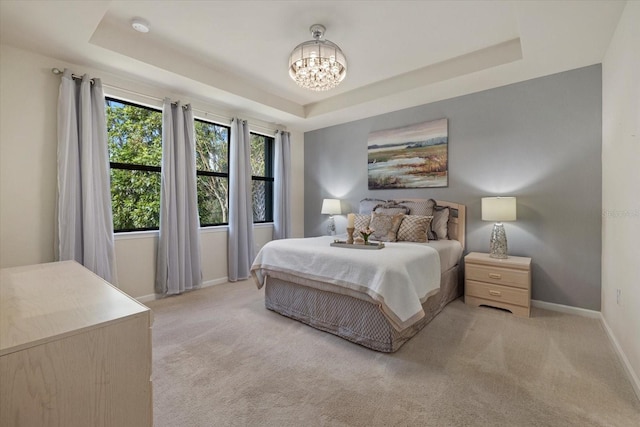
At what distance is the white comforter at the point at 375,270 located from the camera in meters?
2.07

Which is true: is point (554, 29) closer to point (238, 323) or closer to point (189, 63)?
point (189, 63)

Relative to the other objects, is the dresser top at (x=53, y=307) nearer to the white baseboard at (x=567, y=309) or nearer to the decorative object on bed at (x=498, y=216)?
the decorative object on bed at (x=498, y=216)

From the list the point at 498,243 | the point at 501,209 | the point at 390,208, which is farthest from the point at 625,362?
the point at 390,208

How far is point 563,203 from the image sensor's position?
9.82 ft

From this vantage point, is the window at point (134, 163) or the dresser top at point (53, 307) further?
the window at point (134, 163)

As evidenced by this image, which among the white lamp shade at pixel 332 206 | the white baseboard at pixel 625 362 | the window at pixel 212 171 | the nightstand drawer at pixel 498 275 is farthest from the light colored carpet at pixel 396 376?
the white lamp shade at pixel 332 206

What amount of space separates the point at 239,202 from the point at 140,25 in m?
2.30

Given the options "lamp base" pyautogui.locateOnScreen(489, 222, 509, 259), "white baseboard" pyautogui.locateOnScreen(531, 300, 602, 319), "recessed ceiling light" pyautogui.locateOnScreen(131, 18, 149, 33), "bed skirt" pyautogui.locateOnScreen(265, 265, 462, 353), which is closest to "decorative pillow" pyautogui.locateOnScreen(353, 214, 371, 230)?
"bed skirt" pyautogui.locateOnScreen(265, 265, 462, 353)

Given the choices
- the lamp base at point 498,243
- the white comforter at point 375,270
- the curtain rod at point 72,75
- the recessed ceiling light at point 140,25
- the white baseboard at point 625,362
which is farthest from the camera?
the lamp base at point 498,243

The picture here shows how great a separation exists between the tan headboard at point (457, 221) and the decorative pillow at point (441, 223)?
0.23 feet

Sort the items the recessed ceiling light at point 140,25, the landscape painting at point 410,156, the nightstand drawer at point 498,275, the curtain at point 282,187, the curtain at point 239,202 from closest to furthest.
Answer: the recessed ceiling light at point 140,25
the nightstand drawer at point 498,275
the landscape painting at point 410,156
the curtain at point 239,202
the curtain at point 282,187

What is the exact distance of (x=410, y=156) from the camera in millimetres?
4047

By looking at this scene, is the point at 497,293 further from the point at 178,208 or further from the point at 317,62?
the point at 178,208

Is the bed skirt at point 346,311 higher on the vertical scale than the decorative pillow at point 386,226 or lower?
lower
